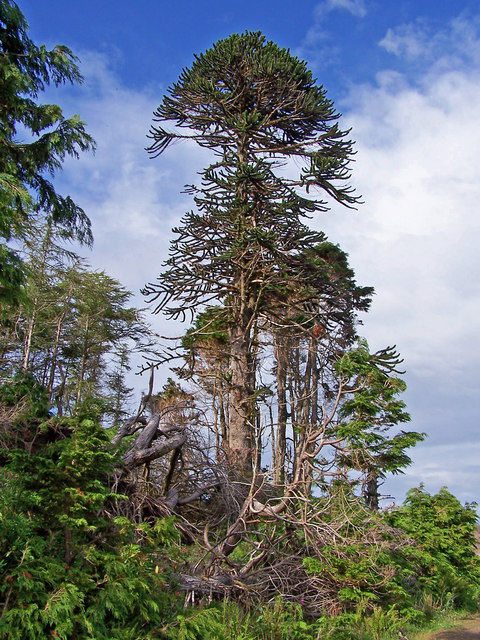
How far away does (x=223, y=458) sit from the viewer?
975 cm

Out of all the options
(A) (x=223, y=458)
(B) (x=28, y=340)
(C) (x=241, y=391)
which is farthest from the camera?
(B) (x=28, y=340)

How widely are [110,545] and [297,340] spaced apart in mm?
15972

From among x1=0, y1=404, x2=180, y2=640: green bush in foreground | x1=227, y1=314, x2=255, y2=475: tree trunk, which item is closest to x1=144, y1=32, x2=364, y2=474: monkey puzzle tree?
x1=227, y1=314, x2=255, y2=475: tree trunk

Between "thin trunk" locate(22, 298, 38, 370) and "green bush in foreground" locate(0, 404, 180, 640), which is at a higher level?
"thin trunk" locate(22, 298, 38, 370)

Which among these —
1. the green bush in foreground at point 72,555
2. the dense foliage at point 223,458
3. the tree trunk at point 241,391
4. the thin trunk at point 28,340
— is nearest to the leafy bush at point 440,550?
the dense foliage at point 223,458

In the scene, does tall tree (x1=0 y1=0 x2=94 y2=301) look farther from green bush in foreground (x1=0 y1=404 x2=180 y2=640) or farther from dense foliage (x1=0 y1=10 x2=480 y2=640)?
green bush in foreground (x1=0 y1=404 x2=180 y2=640)

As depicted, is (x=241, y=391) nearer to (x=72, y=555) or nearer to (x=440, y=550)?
(x=440, y=550)

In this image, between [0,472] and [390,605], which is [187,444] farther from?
[390,605]

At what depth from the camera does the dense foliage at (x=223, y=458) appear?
483 centimetres

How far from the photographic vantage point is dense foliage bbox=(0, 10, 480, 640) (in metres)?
4.83

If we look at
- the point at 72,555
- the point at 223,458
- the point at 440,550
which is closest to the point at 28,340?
the point at 223,458

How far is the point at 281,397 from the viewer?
20.8 metres

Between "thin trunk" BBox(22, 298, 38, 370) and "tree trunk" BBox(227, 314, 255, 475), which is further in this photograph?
"thin trunk" BBox(22, 298, 38, 370)

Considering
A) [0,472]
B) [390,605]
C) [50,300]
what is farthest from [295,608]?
[50,300]
